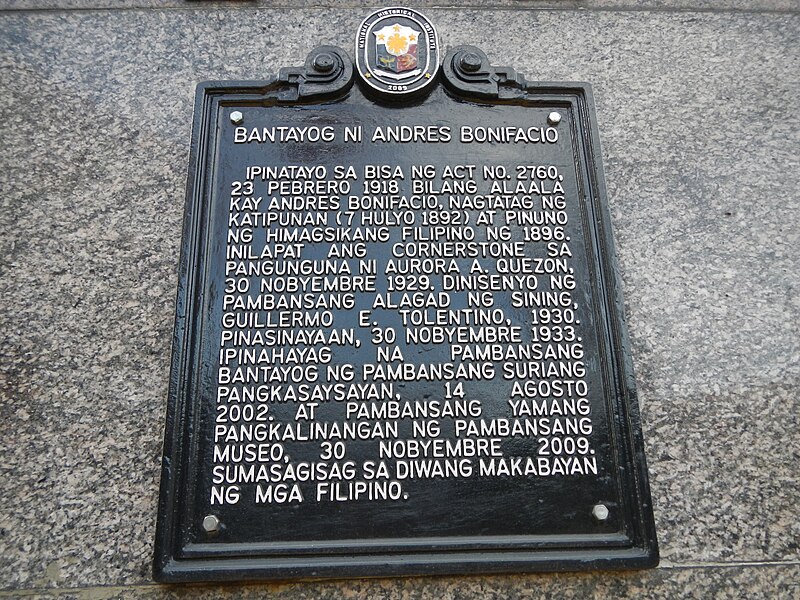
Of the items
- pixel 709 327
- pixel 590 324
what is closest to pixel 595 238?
pixel 590 324

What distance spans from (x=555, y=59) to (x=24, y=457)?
A: 3068 millimetres

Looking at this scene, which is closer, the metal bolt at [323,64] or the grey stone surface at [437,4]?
the metal bolt at [323,64]

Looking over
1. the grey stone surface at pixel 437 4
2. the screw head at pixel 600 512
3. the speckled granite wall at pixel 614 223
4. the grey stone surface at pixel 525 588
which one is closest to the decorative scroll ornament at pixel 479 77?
the speckled granite wall at pixel 614 223

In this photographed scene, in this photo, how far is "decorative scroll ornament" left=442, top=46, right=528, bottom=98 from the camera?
293 centimetres

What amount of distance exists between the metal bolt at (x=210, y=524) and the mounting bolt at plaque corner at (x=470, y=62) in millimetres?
2316

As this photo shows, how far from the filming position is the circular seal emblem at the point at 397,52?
2.92 meters

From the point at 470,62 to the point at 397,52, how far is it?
1.19 ft

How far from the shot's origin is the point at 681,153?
116 inches

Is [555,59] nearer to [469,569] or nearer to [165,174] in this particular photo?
[165,174]

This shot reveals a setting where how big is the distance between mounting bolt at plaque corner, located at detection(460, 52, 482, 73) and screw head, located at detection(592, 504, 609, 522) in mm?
2072

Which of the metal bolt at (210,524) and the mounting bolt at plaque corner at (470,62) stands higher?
the mounting bolt at plaque corner at (470,62)

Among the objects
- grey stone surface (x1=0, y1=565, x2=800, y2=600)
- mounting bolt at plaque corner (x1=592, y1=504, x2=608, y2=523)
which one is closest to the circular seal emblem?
mounting bolt at plaque corner (x1=592, y1=504, x2=608, y2=523)

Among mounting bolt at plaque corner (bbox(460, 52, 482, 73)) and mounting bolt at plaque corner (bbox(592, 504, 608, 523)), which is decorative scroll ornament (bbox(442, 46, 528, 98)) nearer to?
mounting bolt at plaque corner (bbox(460, 52, 482, 73))

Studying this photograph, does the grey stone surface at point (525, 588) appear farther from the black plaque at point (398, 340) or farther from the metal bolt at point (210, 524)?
the metal bolt at point (210, 524)
